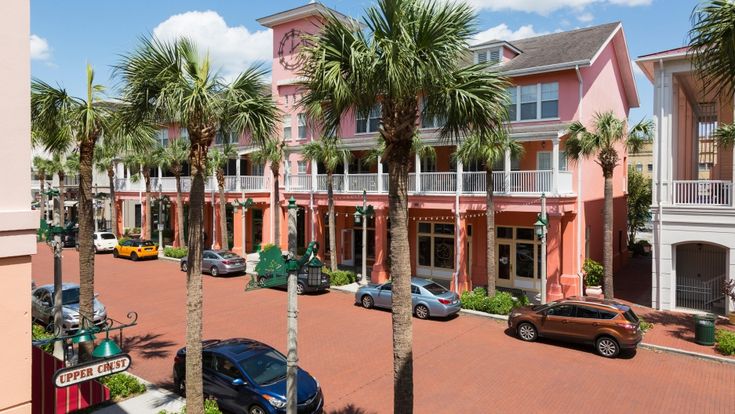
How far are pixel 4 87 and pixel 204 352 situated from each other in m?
8.68

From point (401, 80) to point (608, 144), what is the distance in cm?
1473

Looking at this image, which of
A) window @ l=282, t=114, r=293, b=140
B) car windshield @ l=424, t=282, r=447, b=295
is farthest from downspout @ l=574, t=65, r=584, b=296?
window @ l=282, t=114, r=293, b=140

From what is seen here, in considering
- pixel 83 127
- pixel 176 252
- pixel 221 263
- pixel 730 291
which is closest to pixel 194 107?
pixel 83 127

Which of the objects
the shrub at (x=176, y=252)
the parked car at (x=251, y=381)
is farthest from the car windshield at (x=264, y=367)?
the shrub at (x=176, y=252)

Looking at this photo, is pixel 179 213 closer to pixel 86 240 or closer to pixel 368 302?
pixel 368 302

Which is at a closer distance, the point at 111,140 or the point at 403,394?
the point at 403,394

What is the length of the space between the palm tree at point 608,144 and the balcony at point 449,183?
180cm

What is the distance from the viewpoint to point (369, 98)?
739 centimetres

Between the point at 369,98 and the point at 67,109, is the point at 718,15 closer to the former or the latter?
the point at 369,98

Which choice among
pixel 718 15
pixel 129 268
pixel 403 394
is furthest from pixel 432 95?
pixel 129 268

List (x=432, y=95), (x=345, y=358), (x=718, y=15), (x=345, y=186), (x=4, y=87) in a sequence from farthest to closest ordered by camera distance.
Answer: (x=345, y=186) < (x=345, y=358) < (x=432, y=95) < (x=718, y=15) < (x=4, y=87)

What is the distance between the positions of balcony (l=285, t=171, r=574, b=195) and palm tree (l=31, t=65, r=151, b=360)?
50.3ft

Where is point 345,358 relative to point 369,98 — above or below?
below

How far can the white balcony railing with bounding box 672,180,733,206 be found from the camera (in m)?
18.9
